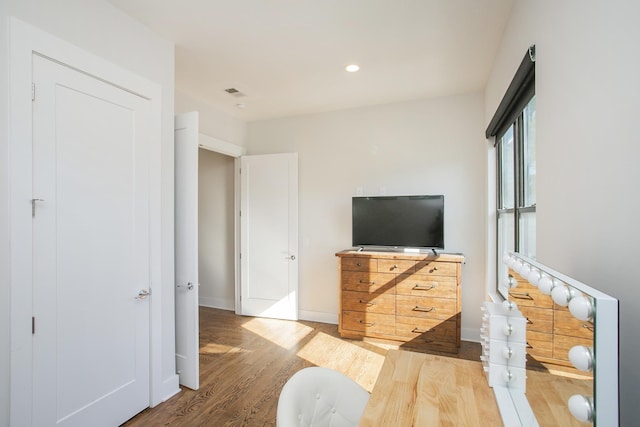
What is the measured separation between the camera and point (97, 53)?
6.41ft

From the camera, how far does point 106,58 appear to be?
79.0 inches

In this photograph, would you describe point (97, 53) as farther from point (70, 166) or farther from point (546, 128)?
point (546, 128)

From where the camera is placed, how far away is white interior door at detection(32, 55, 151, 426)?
1.70 m

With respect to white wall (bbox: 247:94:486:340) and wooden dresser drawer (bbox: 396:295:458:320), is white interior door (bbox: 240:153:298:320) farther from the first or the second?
wooden dresser drawer (bbox: 396:295:458:320)

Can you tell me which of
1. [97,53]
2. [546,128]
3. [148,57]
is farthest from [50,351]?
[546,128]

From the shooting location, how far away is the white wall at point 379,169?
354 centimetres

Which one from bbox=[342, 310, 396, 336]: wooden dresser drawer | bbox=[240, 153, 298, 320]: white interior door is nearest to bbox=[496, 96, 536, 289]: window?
bbox=[342, 310, 396, 336]: wooden dresser drawer

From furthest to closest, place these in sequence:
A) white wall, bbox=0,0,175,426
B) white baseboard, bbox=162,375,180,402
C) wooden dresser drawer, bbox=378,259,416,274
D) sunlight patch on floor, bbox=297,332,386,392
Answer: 1. wooden dresser drawer, bbox=378,259,416,274
2. sunlight patch on floor, bbox=297,332,386,392
3. white baseboard, bbox=162,375,180,402
4. white wall, bbox=0,0,175,426

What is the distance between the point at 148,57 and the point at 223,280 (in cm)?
339

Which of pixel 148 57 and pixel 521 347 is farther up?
pixel 148 57

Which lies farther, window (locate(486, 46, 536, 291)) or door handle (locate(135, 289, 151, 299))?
door handle (locate(135, 289, 151, 299))

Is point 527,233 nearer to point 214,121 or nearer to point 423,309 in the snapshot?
point 423,309

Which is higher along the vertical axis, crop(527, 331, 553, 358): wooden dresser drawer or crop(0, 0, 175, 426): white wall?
crop(0, 0, 175, 426): white wall

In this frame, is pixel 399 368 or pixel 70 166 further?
pixel 70 166
